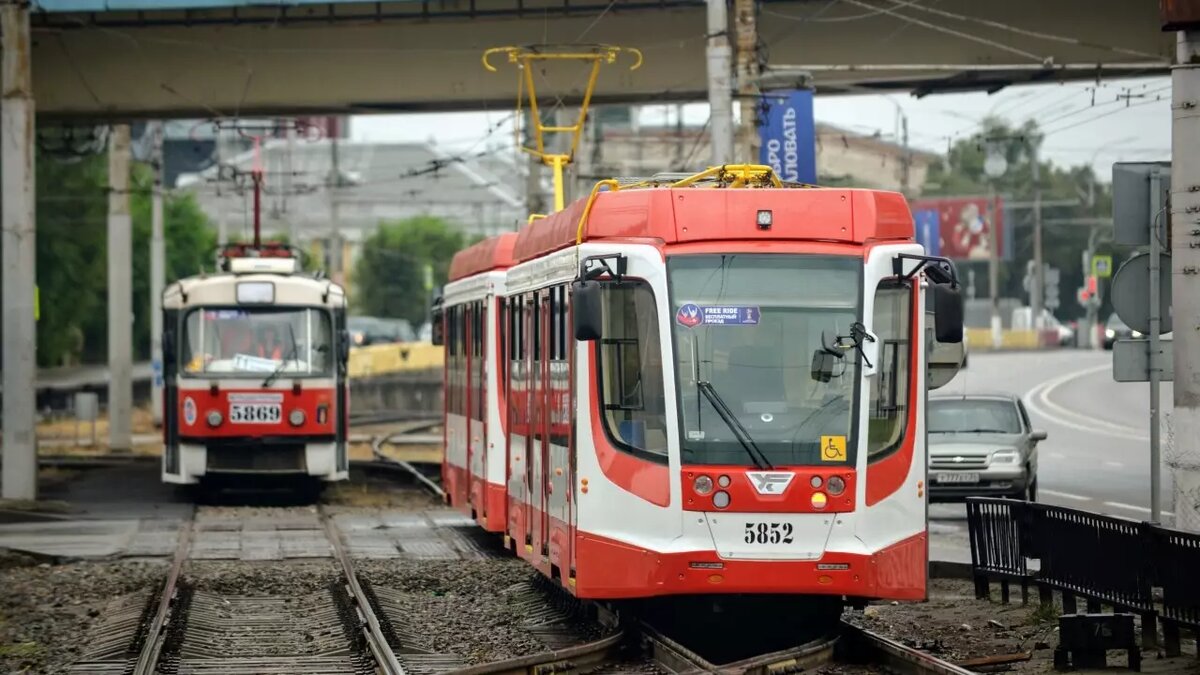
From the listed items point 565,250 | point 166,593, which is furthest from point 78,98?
point 565,250

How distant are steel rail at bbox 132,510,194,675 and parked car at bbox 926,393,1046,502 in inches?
348

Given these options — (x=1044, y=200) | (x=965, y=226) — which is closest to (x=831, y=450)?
(x=965, y=226)

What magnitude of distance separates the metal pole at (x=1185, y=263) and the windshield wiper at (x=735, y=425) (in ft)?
9.30

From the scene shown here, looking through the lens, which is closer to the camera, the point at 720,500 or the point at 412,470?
the point at 720,500

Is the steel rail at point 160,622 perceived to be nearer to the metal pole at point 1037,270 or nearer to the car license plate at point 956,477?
the car license plate at point 956,477

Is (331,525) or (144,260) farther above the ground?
(144,260)

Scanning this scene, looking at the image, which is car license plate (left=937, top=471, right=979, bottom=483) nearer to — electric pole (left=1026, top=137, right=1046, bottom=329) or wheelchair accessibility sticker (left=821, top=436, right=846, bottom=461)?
wheelchair accessibility sticker (left=821, top=436, right=846, bottom=461)

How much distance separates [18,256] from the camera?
25594 millimetres

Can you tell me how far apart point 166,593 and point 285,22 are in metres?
15.0

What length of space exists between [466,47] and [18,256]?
295 inches

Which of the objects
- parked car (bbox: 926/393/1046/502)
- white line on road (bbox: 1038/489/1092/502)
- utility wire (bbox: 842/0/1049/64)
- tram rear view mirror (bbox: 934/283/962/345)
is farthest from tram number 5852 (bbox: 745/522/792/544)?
utility wire (bbox: 842/0/1049/64)

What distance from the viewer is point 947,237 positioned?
3880 inches

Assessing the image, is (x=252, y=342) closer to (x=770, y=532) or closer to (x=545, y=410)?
(x=545, y=410)

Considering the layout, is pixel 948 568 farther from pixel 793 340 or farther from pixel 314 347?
pixel 314 347
